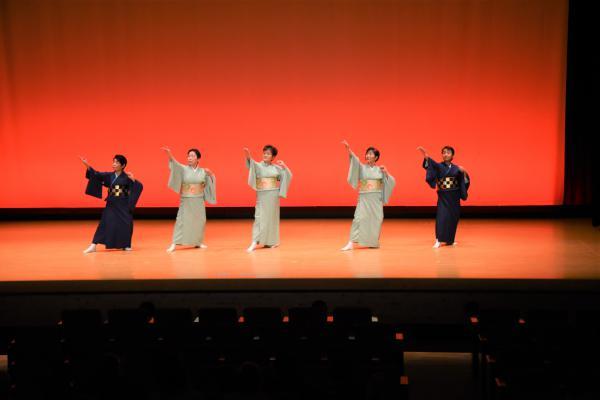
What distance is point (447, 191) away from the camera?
26.8 ft

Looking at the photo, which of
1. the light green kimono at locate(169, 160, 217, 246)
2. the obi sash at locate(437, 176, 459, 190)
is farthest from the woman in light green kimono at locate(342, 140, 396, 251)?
the light green kimono at locate(169, 160, 217, 246)

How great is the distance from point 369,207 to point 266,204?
4.03 feet

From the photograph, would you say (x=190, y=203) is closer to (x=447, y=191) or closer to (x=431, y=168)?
(x=431, y=168)

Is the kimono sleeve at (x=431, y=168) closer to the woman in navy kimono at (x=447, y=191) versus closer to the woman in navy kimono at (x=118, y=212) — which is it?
the woman in navy kimono at (x=447, y=191)

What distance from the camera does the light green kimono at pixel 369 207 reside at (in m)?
8.04

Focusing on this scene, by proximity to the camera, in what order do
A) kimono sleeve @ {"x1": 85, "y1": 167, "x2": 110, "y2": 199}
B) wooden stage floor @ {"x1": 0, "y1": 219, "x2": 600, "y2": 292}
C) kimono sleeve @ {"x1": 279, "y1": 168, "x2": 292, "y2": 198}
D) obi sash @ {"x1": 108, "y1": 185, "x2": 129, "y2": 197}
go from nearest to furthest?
wooden stage floor @ {"x1": 0, "y1": 219, "x2": 600, "y2": 292} → obi sash @ {"x1": 108, "y1": 185, "x2": 129, "y2": 197} → kimono sleeve @ {"x1": 85, "y1": 167, "x2": 110, "y2": 199} → kimono sleeve @ {"x1": 279, "y1": 168, "x2": 292, "y2": 198}

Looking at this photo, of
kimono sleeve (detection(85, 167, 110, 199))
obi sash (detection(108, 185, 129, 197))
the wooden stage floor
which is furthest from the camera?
kimono sleeve (detection(85, 167, 110, 199))

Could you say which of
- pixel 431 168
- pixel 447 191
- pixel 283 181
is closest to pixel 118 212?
pixel 283 181

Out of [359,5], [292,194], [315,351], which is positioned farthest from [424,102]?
[315,351]

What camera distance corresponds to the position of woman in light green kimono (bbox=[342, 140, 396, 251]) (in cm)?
804

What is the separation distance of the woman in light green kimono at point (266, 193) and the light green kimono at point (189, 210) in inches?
24.8

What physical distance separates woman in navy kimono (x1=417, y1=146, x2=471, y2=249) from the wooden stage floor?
233mm

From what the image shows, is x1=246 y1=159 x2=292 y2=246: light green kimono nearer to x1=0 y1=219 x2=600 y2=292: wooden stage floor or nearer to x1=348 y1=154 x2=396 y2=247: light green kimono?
x1=0 y1=219 x2=600 y2=292: wooden stage floor

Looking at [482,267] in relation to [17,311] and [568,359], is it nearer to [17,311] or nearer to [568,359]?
[568,359]
